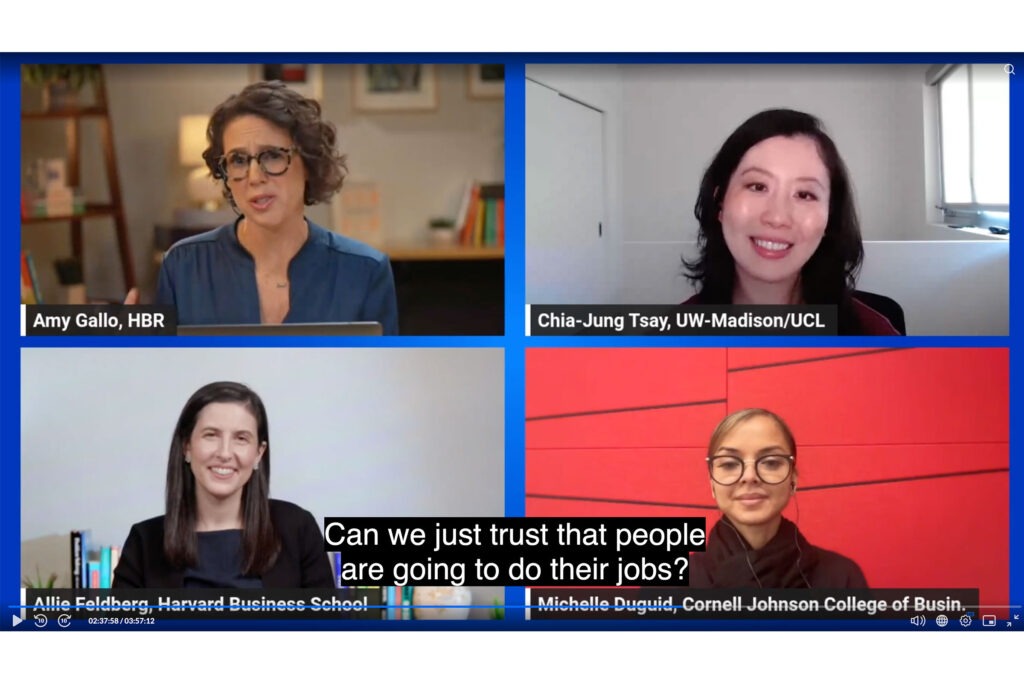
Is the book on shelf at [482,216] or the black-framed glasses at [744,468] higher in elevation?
the book on shelf at [482,216]

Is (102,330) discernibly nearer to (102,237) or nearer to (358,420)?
(102,237)

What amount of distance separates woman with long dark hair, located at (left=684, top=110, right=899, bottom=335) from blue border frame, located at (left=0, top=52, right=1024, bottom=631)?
15 centimetres

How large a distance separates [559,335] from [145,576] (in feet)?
4.74

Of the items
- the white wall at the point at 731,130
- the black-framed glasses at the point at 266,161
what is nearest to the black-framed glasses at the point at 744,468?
the white wall at the point at 731,130

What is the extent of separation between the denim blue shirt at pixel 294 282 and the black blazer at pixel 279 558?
601mm

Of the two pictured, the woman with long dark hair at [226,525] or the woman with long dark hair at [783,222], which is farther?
the woman with long dark hair at [226,525]

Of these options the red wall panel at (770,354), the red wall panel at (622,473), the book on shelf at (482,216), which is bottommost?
the red wall panel at (622,473)

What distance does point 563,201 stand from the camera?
4.55m

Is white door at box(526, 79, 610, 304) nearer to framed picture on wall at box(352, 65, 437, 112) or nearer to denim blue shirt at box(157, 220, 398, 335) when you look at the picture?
framed picture on wall at box(352, 65, 437, 112)

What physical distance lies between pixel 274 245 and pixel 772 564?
69.0 inches

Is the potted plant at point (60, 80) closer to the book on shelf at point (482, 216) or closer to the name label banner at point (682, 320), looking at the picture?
the book on shelf at point (482, 216)

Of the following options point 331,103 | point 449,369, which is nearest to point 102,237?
point 331,103

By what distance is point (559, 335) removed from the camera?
181 inches

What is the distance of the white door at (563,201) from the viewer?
4539mm
